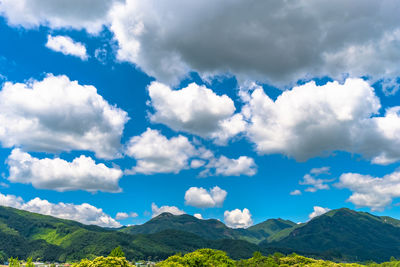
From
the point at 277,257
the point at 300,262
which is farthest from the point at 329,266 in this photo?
the point at 277,257

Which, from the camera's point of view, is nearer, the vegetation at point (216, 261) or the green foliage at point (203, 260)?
the vegetation at point (216, 261)

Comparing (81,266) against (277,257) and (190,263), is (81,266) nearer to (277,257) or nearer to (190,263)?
(190,263)

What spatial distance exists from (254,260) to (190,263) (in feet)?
243

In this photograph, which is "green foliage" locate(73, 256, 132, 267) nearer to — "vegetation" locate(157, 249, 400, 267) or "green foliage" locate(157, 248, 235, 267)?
"vegetation" locate(157, 249, 400, 267)

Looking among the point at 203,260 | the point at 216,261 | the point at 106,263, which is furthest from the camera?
the point at 216,261

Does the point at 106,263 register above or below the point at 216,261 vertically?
below

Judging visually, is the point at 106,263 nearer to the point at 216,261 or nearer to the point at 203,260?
the point at 203,260

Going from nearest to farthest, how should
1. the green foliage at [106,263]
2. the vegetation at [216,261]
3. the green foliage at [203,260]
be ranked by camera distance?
1. the green foliage at [106,263]
2. the vegetation at [216,261]
3. the green foliage at [203,260]

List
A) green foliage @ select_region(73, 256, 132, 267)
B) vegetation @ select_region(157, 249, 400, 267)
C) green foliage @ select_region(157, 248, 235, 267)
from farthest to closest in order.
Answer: green foliage @ select_region(157, 248, 235, 267) < vegetation @ select_region(157, 249, 400, 267) < green foliage @ select_region(73, 256, 132, 267)

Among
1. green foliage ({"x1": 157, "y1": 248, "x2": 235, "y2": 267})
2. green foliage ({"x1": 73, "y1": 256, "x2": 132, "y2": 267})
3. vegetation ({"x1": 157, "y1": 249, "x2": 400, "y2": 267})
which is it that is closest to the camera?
green foliage ({"x1": 73, "y1": 256, "x2": 132, "y2": 267})

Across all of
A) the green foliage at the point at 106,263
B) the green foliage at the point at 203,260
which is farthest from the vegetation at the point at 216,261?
the green foliage at the point at 106,263

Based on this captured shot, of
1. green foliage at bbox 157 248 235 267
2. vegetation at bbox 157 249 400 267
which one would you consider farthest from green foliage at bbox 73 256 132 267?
green foliage at bbox 157 248 235 267

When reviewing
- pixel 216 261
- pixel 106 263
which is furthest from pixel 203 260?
pixel 106 263

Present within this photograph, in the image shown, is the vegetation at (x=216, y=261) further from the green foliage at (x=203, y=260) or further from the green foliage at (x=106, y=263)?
the green foliage at (x=106, y=263)
